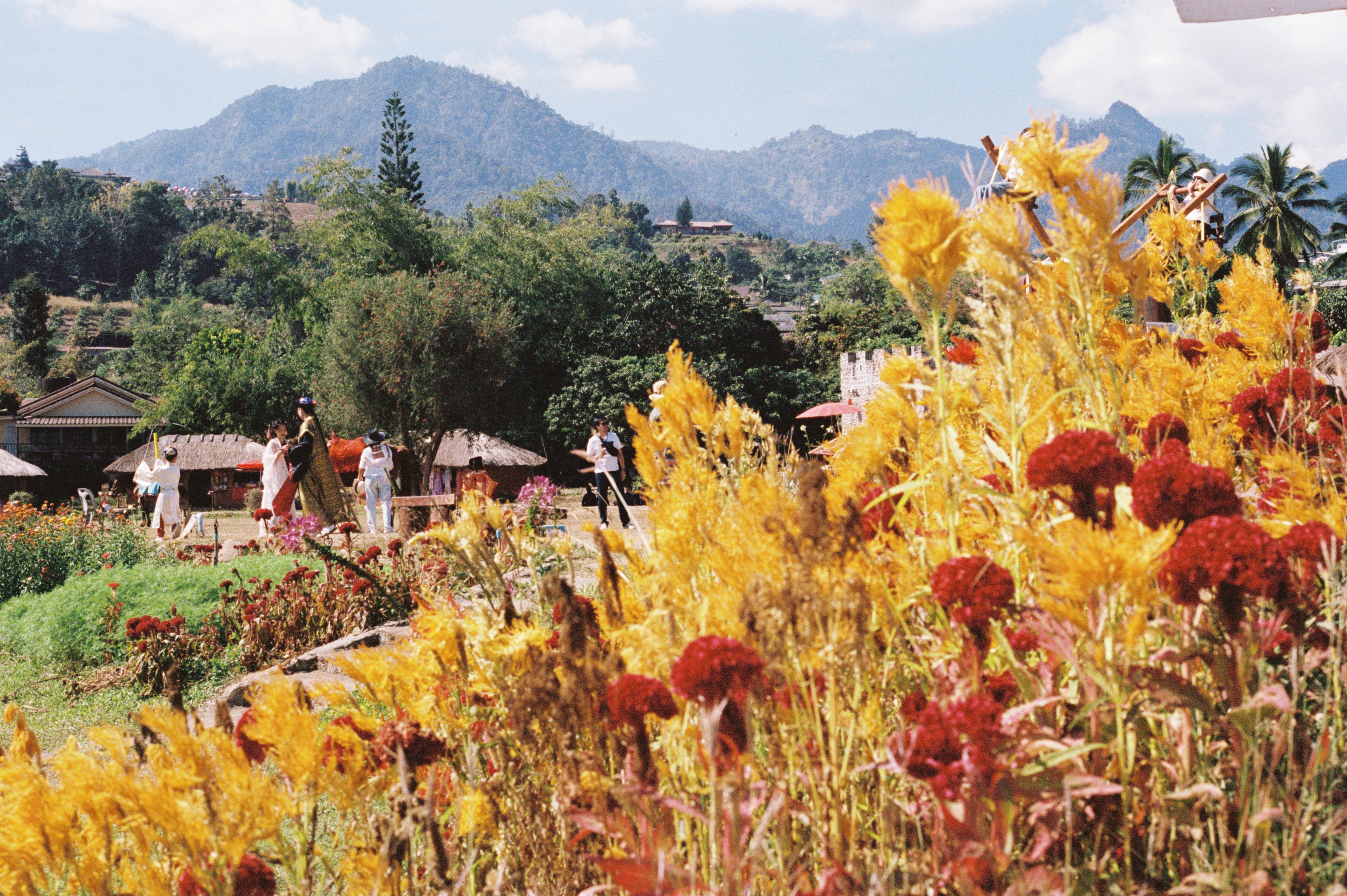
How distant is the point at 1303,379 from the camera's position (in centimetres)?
176

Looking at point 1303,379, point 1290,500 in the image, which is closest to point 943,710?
point 1290,500

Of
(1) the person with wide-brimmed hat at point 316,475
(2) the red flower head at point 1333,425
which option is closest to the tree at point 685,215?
(1) the person with wide-brimmed hat at point 316,475

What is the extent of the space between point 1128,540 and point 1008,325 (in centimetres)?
45

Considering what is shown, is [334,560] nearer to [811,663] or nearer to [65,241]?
[811,663]

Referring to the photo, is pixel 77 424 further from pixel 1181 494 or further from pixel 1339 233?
pixel 1339 233

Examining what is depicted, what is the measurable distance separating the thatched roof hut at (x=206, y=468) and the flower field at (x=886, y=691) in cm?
2811

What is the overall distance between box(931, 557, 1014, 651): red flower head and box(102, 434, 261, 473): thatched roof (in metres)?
28.7

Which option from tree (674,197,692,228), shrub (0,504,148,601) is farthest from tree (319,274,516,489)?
tree (674,197,692,228)

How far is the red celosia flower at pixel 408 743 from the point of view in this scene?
1.27 m

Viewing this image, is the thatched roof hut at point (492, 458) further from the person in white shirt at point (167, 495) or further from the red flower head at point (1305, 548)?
the red flower head at point (1305, 548)

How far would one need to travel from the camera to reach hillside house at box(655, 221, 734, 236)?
142m

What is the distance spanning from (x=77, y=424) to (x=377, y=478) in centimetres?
3037

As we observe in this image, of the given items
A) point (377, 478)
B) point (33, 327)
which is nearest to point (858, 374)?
point (377, 478)

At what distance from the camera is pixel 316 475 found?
35.6 feet
